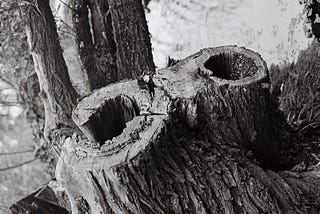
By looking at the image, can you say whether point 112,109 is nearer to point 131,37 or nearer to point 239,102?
point 239,102

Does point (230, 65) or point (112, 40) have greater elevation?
point (112, 40)

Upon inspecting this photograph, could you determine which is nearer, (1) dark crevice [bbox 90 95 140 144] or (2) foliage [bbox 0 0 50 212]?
(1) dark crevice [bbox 90 95 140 144]

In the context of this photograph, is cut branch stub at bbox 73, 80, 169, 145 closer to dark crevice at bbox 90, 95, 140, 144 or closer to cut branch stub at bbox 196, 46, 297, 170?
dark crevice at bbox 90, 95, 140, 144

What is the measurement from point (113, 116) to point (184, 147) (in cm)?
19

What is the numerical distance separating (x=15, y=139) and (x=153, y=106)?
2897mm

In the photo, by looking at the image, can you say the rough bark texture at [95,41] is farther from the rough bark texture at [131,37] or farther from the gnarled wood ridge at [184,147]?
the gnarled wood ridge at [184,147]

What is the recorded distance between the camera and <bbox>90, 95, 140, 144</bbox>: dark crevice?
44.1 inches

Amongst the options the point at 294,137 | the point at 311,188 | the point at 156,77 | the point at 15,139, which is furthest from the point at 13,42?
the point at 15,139

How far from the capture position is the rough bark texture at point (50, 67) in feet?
5.66

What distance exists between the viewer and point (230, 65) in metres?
1.28

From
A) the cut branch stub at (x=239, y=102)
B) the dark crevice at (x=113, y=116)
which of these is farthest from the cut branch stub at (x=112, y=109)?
the cut branch stub at (x=239, y=102)

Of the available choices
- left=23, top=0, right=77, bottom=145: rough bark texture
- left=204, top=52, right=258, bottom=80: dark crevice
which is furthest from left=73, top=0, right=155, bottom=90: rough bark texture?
left=204, top=52, right=258, bottom=80: dark crevice

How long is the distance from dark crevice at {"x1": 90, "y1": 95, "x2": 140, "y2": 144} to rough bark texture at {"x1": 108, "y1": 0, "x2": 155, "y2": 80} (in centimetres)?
60

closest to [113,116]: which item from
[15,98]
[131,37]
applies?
[131,37]
